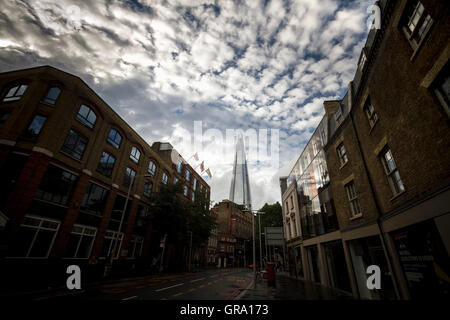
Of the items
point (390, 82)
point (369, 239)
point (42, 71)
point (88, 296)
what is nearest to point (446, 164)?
point (390, 82)

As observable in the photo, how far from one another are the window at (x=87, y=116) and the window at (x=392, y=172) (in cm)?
→ 2320

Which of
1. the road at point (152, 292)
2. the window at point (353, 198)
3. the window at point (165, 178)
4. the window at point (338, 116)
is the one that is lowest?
the road at point (152, 292)

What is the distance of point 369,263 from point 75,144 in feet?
77.9

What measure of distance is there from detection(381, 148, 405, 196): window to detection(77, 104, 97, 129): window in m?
23.2

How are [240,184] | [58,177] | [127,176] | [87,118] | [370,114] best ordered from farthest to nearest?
[240,184] → [127,176] → [87,118] → [58,177] → [370,114]

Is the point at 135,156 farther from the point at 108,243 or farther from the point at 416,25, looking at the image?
the point at 416,25

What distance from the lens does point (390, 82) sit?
319 inches

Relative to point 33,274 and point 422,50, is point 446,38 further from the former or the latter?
point 33,274

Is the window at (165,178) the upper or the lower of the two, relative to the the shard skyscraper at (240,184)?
lower

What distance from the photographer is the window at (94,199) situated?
18530 mm

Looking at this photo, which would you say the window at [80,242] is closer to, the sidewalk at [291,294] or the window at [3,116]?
the window at [3,116]

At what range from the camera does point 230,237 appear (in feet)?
214

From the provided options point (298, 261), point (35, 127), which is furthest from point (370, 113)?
point (35, 127)

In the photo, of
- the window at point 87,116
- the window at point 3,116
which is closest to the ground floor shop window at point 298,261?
the window at point 87,116
